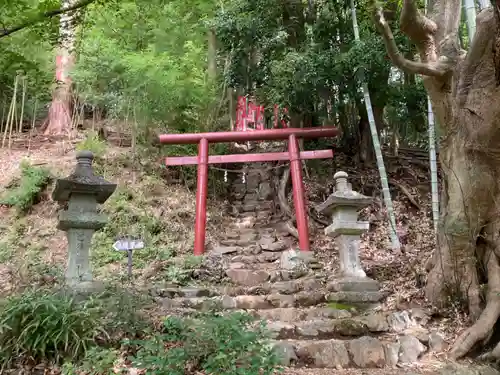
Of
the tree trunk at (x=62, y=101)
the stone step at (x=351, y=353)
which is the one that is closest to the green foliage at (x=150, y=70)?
the tree trunk at (x=62, y=101)

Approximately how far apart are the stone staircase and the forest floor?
451 millimetres

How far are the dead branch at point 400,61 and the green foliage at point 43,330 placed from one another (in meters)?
4.19

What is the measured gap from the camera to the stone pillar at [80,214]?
17.2ft

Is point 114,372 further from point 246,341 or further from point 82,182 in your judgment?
point 82,182

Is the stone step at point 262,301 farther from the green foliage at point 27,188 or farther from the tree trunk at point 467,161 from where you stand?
the green foliage at point 27,188

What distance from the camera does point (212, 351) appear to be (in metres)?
3.50

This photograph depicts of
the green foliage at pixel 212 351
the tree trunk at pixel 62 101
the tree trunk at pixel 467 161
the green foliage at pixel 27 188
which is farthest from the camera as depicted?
the tree trunk at pixel 62 101

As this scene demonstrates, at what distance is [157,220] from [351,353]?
641cm

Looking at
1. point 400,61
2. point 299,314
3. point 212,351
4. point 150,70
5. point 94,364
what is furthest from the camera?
point 150,70

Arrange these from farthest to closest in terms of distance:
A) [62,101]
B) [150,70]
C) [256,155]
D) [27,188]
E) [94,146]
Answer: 1. [62,101]
2. [94,146]
3. [150,70]
4. [27,188]
5. [256,155]

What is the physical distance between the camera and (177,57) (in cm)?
1167

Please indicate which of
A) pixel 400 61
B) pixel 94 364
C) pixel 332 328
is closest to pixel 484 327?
pixel 332 328

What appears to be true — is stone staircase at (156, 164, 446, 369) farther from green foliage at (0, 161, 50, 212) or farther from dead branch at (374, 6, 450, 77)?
green foliage at (0, 161, 50, 212)

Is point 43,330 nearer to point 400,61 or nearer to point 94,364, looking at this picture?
point 94,364
